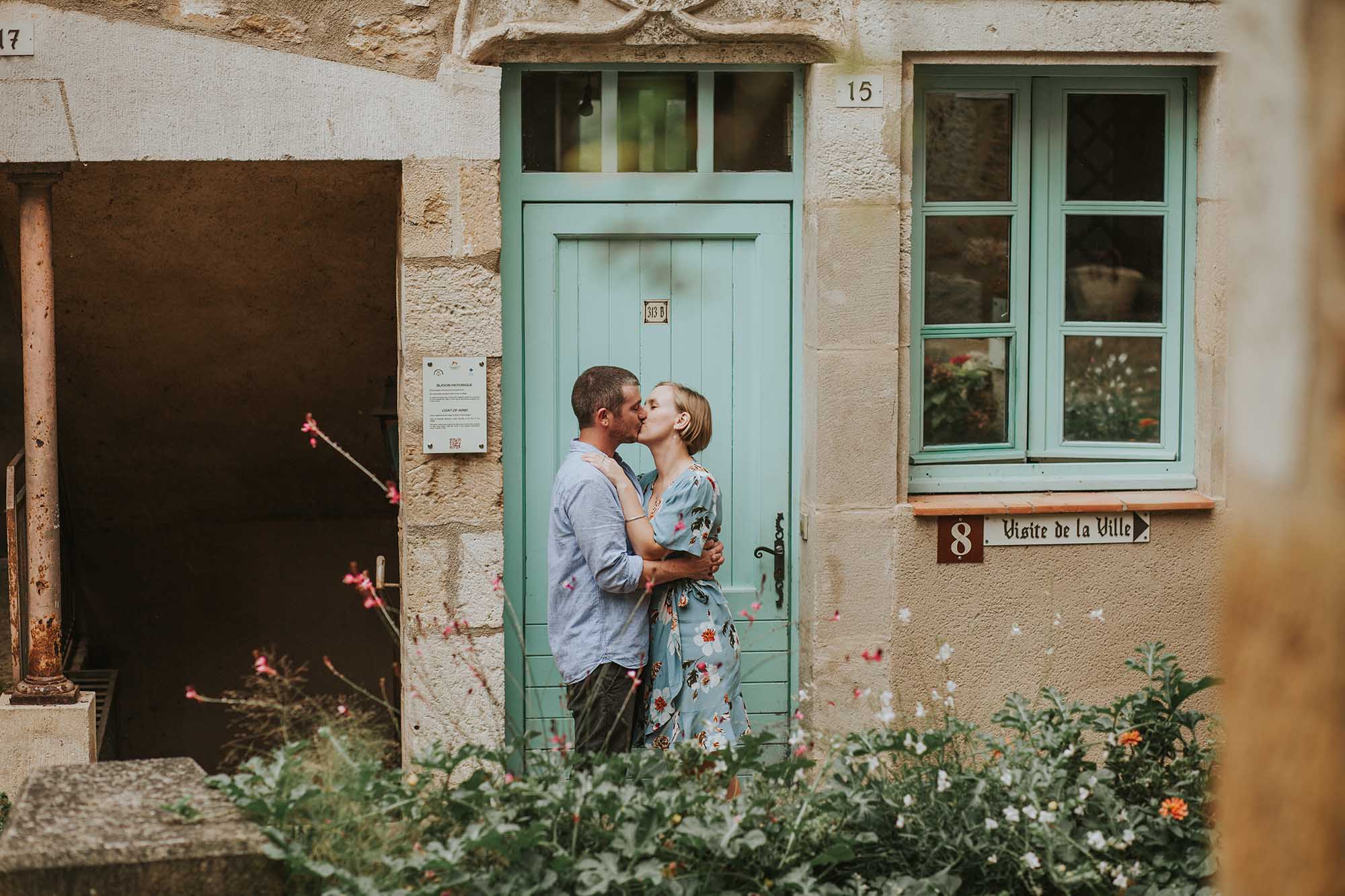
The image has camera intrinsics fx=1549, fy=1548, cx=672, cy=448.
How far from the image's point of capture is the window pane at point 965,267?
5.43 metres

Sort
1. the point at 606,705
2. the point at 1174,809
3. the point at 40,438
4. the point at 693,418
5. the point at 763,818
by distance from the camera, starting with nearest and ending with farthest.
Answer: the point at 763,818
the point at 1174,809
the point at 606,705
the point at 693,418
the point at 40,438

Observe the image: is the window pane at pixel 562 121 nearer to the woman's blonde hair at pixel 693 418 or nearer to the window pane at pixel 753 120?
the window pane at pixel 753 120

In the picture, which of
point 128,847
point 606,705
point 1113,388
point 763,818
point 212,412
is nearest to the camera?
point 128,847

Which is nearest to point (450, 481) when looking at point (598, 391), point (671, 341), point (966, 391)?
point (598, 391)

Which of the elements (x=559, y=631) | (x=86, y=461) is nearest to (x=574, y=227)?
(x=559, y=631)

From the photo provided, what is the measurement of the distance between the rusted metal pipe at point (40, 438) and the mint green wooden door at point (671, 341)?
5.02 feet

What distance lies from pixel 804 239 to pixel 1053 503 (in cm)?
125

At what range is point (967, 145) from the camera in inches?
213

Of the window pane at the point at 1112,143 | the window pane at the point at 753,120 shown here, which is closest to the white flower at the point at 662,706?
the window pane at the point at 753,120

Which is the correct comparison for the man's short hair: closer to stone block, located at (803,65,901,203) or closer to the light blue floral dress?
the light blue floral dress

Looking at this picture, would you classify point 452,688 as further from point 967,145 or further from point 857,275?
point 967,145

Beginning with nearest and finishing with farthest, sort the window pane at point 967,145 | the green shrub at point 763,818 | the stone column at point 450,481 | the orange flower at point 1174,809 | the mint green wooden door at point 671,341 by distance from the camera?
1. the green shrub at point 763,818
2. the orange flower at point 1174,809
3. the stone column at point 450,481
4. the mint green wooden door at point 671,341
5. the window pane at point 967,145

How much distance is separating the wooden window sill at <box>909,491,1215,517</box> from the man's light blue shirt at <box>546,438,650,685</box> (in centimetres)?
124

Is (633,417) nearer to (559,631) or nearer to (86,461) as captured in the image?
(559,631)
